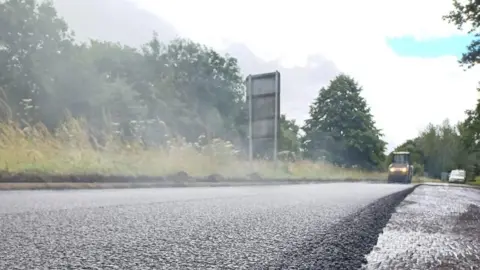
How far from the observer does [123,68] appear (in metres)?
28.7

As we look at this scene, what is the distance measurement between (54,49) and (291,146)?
87.3ft

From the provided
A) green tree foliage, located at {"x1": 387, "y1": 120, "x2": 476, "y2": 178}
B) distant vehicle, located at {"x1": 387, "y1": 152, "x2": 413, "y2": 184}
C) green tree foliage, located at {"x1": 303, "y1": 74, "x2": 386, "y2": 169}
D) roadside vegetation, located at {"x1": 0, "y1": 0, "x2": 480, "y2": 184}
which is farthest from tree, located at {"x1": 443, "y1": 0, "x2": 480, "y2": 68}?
green tree foliage, located at {"x1": 387, "y1": 120, "x2": 476, "y2": 178}

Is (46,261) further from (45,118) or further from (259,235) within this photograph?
(45,118)

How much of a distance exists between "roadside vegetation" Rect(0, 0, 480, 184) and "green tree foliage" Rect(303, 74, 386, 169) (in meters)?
0.10

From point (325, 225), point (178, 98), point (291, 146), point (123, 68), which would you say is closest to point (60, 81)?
point (123, 68)

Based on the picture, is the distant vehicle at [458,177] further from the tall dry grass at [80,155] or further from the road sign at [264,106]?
the tall dry grass at [80,155]

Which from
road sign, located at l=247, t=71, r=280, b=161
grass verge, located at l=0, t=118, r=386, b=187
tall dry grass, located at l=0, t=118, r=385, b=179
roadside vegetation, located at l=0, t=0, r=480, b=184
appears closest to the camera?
grass verge, located at l=0, t=118, r=386, b=187

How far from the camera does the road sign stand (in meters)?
17.1

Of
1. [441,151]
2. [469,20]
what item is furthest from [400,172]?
[441,151]

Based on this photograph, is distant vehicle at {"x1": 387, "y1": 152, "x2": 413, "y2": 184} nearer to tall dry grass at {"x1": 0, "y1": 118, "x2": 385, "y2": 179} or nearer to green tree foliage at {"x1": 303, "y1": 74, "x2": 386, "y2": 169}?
green tree foliage at {"x1": 303, "y1": 74, "x2": 386, "y2": 169}

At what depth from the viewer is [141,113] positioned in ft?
78.8

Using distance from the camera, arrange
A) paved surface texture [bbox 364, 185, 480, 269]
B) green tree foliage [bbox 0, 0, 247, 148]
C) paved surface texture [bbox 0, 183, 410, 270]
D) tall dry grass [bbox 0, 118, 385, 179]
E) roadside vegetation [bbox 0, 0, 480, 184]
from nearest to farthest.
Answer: paved surface texture [bbox 0, 183, 410, 270], paved surface texture [bbox 364, 185, 480, 269], tall dry grass [bbox 0, 118, 385, 179], roadside vegetation [bbox 0, 0, 480, 184], green tree foliage [bbox 0, 0, 247, 148]

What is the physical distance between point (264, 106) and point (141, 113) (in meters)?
8.74

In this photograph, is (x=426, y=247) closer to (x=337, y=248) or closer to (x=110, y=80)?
(x=337, y=248)
